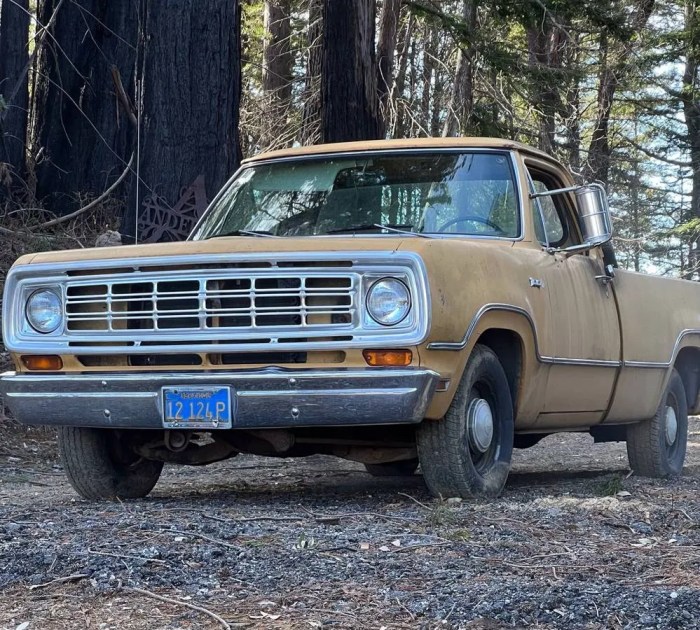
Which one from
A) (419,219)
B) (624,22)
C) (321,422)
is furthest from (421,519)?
(624,22)

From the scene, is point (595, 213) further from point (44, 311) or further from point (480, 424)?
point (44, 311)

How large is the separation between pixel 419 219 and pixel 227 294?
139cm

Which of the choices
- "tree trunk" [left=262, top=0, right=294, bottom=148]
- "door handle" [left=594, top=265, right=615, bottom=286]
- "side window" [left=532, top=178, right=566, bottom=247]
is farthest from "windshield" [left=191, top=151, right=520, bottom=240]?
"tree trunk" [left=262, top=0, right=294, bottom=148]

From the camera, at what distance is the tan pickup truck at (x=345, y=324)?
17.6ft

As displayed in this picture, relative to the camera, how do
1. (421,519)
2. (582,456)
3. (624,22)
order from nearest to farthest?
(421,519), (582,456), (624,22)

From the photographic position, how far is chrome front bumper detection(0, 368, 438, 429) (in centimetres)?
528

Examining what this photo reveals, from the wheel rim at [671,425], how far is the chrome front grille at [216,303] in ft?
12.1

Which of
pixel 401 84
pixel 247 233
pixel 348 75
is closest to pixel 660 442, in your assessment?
pixel 247 233

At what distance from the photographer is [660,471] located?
8008mm

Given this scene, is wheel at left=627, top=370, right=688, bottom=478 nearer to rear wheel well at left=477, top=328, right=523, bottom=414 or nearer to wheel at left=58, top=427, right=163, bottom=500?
rear wheel well at left=477, top=328, right=523, bottom=414

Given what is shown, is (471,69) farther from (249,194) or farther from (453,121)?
(249,194)

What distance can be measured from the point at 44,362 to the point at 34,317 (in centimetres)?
23

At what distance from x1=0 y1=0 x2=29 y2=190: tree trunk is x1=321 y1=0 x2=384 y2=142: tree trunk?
5209 mm

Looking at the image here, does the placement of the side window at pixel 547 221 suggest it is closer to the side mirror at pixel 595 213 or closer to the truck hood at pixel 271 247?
the side mirror at pixel 595 213
